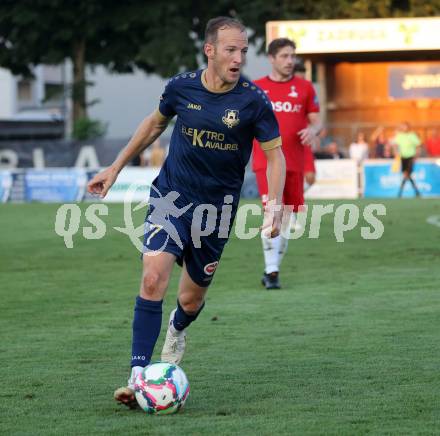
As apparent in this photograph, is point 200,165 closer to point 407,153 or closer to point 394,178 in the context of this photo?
point 407,153

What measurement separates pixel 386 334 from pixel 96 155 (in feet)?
95.2

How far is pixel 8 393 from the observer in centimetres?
675

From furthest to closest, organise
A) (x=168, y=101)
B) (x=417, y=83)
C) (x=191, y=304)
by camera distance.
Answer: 1. (x=417, y=83)
2. (x=191, y=304)
3. (x=168, y=101)

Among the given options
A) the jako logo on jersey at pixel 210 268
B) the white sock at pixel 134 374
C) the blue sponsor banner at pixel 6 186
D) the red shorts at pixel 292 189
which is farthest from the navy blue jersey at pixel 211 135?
the blue sponsor banner at pixel 6 186

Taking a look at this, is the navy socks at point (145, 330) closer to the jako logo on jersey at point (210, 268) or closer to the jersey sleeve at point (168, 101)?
the jako logo on jersey at point (210, 268)

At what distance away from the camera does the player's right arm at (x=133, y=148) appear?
6.84m

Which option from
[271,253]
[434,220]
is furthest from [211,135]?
[434,220]

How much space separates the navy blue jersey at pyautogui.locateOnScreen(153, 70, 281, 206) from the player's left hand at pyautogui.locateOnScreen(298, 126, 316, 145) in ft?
13.3

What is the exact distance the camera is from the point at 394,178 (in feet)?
105

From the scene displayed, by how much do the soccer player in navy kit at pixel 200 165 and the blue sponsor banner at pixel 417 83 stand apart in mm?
30381

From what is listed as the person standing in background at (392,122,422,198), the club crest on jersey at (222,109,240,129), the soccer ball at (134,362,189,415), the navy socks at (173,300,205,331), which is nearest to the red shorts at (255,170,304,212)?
the navy socks at (173,300,205,331)

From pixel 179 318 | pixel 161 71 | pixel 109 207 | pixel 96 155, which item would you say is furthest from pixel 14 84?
pixel 179 318

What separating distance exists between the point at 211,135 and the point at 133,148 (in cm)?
51

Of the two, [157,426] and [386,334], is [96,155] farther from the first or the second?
[157,426]
